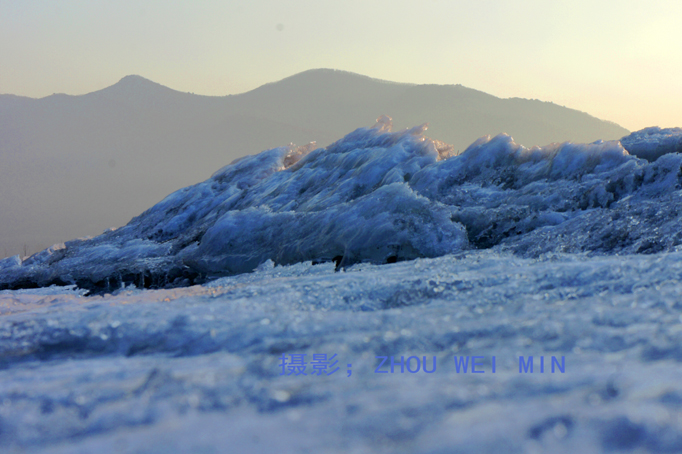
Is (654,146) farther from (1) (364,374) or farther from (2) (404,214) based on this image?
(1) (364,374)

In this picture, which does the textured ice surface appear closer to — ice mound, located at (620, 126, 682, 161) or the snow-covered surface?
the snow-covered surface

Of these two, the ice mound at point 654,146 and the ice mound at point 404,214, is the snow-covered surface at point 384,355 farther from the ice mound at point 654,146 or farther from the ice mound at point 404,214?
the ice mound at point 654,146

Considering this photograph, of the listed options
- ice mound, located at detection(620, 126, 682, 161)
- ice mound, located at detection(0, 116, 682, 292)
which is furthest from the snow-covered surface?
ice mound, located at detection(620, 126, 682, 161)

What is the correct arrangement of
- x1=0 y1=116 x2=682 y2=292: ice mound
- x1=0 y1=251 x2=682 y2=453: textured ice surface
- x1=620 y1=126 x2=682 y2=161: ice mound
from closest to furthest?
x1=0 y1=251 x2=682 y2=453: textured ice surface → x1=0 y1=116 x2=682 y2=292: ice mound → x1=620 y1=126 x2=682 y2=161: ice mound

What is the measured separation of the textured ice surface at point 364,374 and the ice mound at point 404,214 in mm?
4164

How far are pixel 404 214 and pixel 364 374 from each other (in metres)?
10.0

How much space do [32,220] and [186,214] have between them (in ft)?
561

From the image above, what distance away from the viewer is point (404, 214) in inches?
511

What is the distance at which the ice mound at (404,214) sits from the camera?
10.6m

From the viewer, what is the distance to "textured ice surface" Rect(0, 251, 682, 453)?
7.58ft

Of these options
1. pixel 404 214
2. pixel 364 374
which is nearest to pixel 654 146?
pixel 404 214

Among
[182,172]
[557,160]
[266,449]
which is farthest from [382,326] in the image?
[182,172]

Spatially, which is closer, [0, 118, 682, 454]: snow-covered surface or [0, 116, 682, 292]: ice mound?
[0, 118, 682, 454]: snow-covered surface

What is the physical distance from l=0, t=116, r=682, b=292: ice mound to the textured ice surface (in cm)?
416
